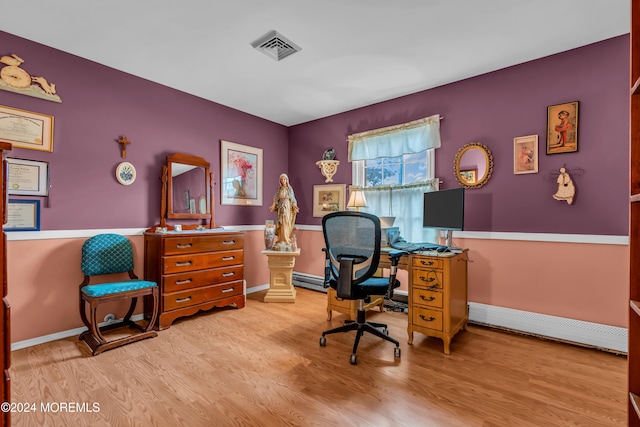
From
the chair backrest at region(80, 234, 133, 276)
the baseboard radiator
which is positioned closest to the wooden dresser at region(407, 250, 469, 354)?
the baseboard radiator

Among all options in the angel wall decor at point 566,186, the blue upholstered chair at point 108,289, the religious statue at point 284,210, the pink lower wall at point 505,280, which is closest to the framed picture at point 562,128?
the angel wall decor at point 566,186

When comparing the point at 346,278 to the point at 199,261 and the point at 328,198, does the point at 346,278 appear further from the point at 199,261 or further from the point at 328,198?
the point at 328,198

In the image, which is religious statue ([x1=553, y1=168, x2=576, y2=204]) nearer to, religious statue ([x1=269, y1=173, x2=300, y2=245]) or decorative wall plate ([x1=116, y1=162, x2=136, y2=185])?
religious statue ([x1=269, y1=173, x2=300, y2=245])

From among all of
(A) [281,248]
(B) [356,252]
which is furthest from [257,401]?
→ (A) [281,248]

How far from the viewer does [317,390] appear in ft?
6.53

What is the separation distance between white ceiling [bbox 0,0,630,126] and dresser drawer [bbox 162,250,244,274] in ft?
6.33

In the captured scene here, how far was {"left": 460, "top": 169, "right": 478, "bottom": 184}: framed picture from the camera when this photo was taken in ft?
10.6

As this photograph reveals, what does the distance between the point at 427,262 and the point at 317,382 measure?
4.25 feet

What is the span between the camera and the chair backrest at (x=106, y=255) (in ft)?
9.17

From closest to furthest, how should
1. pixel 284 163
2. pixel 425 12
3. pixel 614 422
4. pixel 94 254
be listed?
Answer: pixel 614 422, pixel 425 12, pixel 94 254, pixel 284 163

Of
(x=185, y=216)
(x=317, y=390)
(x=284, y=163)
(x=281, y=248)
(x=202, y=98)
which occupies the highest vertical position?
(x=202, y=98)

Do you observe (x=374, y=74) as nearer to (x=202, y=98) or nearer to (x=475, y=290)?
(x=202, y=98)

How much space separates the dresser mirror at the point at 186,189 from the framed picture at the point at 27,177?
1.01m

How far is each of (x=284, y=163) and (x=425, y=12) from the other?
3.12 meters
